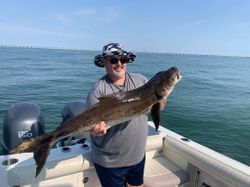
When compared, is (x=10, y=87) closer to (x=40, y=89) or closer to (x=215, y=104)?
(x=40, y=89)

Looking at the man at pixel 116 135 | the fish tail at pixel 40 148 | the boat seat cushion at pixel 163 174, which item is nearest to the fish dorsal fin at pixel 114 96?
the man at pixel 116 135

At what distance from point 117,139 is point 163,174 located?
1.68 metres

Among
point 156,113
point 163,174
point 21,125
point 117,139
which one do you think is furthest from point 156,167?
point 21,125

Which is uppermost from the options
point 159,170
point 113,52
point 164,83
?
point 113,52

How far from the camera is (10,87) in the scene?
21969 mm

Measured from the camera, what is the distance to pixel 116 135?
3361 millimetres

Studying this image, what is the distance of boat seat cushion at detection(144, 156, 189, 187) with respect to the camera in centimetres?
436

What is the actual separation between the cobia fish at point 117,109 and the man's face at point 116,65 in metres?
0.27

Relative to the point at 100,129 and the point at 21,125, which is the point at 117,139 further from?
the point at 21,125

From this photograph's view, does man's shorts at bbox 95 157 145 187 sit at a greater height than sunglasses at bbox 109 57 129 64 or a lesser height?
lesser

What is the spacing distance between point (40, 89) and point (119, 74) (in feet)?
65.3

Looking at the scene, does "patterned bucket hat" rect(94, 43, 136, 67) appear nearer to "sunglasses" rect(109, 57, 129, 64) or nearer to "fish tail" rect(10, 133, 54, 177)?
"sunglasses" rect(109, 57, 129, 64)

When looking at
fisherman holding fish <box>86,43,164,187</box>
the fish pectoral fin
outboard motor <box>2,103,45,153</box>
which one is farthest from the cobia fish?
outboard motor <box>2,103,45,153</box>

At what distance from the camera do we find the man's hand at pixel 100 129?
310cm
